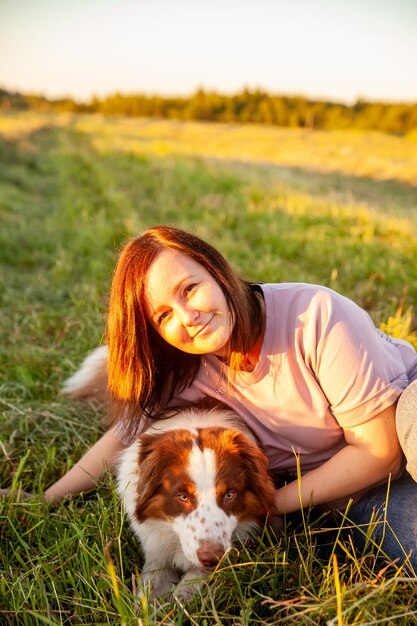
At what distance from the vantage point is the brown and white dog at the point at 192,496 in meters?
1.93

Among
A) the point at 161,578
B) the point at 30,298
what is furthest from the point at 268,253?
the point at 161,578

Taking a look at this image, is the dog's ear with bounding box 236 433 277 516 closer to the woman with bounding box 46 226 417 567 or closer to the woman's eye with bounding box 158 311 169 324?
the woman with bounding box 46 226 417 567

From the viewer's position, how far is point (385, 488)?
228 centimetres

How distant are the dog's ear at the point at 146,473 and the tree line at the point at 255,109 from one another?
130 ft

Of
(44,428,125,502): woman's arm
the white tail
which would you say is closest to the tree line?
the white tail

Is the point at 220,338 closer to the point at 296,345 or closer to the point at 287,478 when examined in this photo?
the point at 296,345

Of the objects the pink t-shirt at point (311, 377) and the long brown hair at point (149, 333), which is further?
the long brown hair at point (149, 333)

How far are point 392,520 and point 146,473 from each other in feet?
3.36

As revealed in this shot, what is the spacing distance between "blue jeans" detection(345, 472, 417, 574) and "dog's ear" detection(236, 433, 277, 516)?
0.37 metres

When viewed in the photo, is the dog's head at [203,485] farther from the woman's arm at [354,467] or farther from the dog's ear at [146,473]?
the woman's arm at [354,467]

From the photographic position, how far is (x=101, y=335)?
13.3ft

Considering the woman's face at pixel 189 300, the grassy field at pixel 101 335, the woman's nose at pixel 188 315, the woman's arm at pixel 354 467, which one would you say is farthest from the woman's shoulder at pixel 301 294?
the grassy field at pixel 101 335

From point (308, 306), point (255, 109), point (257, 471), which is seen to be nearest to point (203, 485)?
point (257, 471)

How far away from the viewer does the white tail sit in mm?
3229
